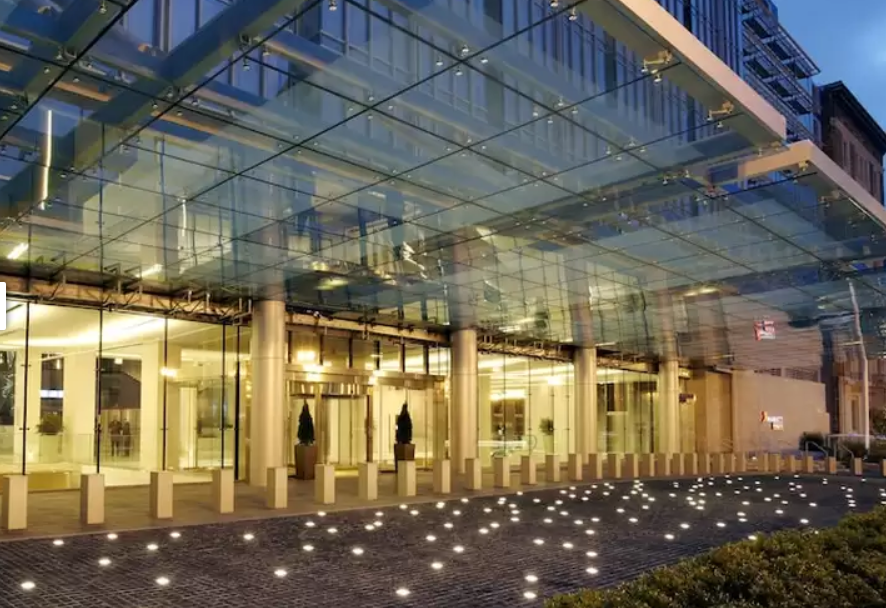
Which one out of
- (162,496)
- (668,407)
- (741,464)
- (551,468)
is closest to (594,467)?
(551,468)

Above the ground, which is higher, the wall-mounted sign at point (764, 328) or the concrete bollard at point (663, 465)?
the wall-mounted sign at point (764, 328)

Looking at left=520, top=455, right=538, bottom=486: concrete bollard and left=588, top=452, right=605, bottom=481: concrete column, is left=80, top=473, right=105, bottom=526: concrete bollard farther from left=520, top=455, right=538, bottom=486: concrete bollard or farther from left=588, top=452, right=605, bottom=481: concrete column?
left=588, top=452, right=605, bottom=481: concrete column

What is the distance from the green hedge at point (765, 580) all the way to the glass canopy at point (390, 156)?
15.6 feet

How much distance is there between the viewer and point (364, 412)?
26828 mm

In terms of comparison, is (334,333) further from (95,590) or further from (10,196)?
(95,590)

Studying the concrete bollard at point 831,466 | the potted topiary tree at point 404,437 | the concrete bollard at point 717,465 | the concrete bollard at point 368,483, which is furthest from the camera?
the concrete bollard at point 831,466

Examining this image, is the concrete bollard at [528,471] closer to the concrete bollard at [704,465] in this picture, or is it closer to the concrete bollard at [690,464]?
the concrete bollard at [690,464]

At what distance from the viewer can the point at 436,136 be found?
10.9m

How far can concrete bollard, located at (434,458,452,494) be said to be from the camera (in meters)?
20.0

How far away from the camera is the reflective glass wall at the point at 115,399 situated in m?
21.5

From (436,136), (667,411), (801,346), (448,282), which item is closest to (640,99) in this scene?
(436,136)

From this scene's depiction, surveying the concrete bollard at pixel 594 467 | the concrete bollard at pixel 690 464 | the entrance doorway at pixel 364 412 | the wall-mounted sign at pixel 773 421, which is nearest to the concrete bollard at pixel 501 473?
the concrete bollard at pixel 594 467

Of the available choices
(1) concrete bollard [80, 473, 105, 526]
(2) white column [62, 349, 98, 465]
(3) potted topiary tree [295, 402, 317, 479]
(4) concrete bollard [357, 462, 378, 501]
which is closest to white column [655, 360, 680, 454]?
(3) potted topiary tree [295, 402, 317, 479]

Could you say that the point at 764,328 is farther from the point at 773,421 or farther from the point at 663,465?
the point at 773,421
